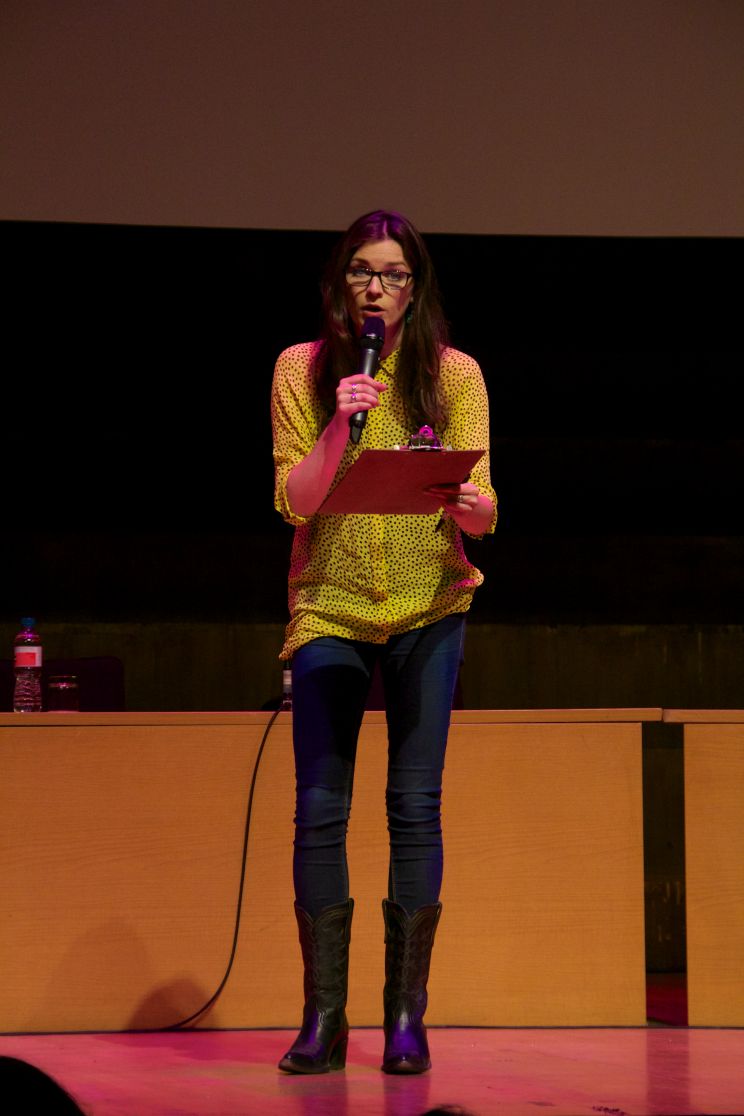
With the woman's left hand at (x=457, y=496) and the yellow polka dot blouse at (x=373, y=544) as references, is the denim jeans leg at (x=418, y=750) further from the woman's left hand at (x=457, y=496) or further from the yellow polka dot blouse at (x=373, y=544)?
the woman's left hand at (x=457, y=496)

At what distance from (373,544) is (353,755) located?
1.01 feet

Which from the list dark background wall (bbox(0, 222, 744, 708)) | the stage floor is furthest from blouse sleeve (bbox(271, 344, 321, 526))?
dark background wall (bbox(0, 222, 744, 708))

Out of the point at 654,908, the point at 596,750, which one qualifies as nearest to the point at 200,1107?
the point at 596,750

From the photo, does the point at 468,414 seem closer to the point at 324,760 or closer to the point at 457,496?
the point at 457,496

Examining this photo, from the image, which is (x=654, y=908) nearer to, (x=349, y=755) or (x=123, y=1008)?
(x=123, y=1008)

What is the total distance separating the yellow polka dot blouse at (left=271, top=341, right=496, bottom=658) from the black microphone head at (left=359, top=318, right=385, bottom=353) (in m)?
0.16

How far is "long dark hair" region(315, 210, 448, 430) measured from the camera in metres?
1.96

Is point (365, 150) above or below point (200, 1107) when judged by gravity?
above

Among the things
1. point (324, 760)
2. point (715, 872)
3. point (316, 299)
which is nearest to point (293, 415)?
point (324, 760)

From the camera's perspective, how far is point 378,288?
1.93m

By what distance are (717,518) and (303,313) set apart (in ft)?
4.47

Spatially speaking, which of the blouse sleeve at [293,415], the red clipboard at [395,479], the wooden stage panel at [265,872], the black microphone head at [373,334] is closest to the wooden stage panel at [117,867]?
the wooden stage panel at [265,872]

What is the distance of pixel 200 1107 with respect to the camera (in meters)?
1.72

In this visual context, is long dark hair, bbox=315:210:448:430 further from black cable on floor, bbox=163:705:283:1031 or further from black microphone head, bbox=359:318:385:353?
black cable on floor, bbox=163:705:283:1031
